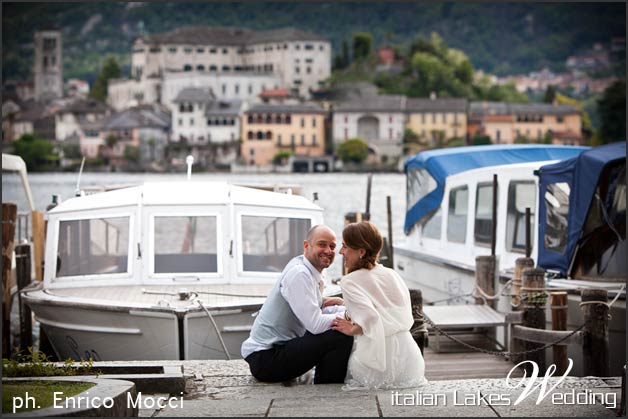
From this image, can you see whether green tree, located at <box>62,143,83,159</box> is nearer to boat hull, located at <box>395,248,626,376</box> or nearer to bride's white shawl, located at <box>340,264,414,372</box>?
boat hull, located at <box>395,248,626,376</box>

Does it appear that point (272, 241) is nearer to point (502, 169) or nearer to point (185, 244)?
point (185, 244)

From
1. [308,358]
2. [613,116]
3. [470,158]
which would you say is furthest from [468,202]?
[613,116]

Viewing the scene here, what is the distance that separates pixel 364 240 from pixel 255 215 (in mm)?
4636

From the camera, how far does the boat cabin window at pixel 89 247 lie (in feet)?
35.5

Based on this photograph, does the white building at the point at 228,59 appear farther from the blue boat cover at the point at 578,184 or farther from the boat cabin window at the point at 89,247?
the boat cabin window at the point at 89,247

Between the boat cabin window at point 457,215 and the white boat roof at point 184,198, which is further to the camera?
the boat cabin window at point 457,215

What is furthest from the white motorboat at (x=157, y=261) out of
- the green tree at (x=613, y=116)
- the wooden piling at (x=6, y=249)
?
the green tree at (x=613, y=116)

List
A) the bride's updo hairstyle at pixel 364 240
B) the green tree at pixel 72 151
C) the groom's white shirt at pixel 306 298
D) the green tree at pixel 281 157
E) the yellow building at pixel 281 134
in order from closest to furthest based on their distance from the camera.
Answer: the bride's updo hairstyle at pixel 364 240, the groom's white shirt at pixel 306 298, the green tree at pixel 281 157, the yellow building at pixel 281 134, the green tree at pixel 72 151

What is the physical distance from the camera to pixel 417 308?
327 inches

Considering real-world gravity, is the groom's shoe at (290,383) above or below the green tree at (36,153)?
above

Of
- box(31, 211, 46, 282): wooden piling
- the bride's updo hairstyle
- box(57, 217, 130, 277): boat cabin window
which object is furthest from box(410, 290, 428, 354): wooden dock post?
box(31, 211, 46, 282): wooden piling

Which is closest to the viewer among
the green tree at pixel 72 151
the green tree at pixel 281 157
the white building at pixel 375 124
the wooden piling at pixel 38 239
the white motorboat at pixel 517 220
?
the white motorboat at pixel 517 220

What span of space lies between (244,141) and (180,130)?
9821 mm

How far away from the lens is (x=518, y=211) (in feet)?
44.9
